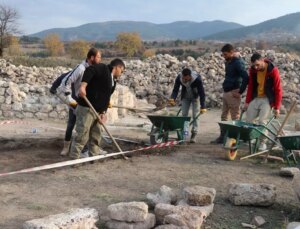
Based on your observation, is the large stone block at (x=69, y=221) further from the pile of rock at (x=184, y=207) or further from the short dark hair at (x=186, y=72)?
the short dark hair at (x=186, y=72)

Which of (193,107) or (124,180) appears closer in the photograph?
(124,180)

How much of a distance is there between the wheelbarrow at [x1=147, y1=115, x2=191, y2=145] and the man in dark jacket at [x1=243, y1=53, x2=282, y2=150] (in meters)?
1.07

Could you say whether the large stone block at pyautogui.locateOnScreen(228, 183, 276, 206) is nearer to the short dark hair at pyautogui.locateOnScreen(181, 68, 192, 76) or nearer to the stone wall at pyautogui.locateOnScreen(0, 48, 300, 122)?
the short dark hair at pyautogui.locateOnScreen(181, 68, 192, 76)

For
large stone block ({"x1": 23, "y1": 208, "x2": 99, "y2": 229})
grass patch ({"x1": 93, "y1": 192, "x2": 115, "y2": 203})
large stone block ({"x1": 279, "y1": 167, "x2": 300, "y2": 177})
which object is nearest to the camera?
large stone block ({"x1": 23, "y1": 208, "x2": 99, "y2": 229})

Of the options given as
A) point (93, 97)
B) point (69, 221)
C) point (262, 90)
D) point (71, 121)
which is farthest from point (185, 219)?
point (262, 90)

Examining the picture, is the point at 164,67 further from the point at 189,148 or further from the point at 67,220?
the point at 67,220

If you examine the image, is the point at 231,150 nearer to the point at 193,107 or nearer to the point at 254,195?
the point at 193,107

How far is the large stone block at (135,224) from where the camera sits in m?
4.25

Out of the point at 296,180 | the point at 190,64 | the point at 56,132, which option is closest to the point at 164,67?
the point at 190,64

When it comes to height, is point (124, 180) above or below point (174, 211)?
below

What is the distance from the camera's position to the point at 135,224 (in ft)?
14.0

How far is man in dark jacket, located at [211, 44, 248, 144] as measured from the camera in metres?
8.22

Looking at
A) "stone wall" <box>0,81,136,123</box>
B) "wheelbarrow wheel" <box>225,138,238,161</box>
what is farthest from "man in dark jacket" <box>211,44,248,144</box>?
"stone wall" <box>0,81,136,123</box>

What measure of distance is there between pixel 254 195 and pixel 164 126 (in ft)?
10.4
